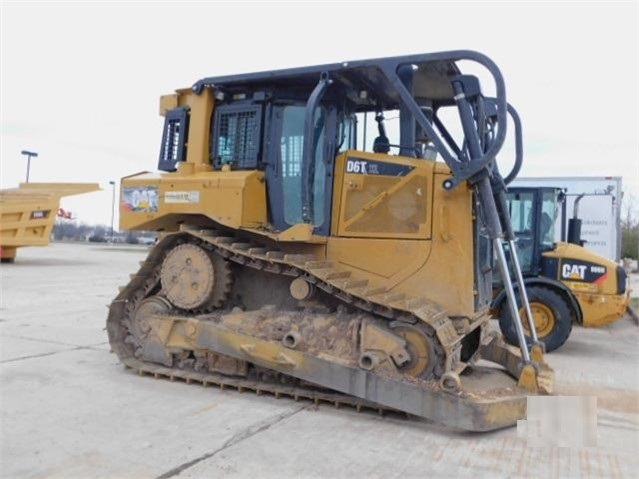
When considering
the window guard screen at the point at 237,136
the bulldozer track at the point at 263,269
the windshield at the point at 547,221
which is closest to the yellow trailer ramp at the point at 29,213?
the bulldozer track at the point at 263,269

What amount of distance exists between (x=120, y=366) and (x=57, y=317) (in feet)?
13.4

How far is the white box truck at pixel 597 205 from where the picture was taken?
1452 cm

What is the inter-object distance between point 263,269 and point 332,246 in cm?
70

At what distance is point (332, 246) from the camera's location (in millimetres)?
5770

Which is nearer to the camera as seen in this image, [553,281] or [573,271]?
[553,281]

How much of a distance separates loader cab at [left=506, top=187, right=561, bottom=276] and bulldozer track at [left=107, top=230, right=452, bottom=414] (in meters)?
5.00

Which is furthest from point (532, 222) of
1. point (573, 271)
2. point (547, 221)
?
point (573, 271)

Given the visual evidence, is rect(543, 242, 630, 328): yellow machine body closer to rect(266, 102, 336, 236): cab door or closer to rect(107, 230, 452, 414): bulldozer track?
rect(107, 230, 452, 414): bulldozer track

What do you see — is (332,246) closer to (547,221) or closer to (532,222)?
(532,222)

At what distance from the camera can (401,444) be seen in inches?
177

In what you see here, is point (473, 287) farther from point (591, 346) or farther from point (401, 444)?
point (591, 346)

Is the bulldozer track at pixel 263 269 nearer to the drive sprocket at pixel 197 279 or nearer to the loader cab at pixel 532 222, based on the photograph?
the drive sprocket at pixel 197 279

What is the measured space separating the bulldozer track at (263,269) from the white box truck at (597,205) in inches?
404

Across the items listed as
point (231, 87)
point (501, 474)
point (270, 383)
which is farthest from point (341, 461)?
point (231, 87)
